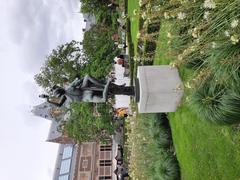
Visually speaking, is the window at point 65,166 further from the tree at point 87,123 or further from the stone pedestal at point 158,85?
the stone pedestal at point 158,85

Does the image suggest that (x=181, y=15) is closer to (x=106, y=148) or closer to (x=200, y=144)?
(x=200, y=144)

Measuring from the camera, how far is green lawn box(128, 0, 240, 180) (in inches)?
272

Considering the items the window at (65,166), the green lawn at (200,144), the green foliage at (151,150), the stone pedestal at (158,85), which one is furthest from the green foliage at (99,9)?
the window at (65,166)

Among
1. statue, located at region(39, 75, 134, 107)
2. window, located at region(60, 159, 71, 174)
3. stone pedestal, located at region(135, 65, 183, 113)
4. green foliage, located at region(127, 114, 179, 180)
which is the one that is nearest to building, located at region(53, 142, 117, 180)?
window, located at region(60, 159, 71, 174)

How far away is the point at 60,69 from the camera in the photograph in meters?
25.7

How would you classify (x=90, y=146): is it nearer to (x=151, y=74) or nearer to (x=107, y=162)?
(x=107, y=162)

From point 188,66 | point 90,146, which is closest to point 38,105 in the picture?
point 90,146

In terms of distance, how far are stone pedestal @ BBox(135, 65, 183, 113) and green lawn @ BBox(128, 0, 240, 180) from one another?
299mm

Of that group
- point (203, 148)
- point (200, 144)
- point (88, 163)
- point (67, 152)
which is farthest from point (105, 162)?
point (203, 148)

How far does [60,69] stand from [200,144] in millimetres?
18179

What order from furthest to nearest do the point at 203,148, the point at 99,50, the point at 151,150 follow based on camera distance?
the point at 99,50 → the point at 151,150 → the point at 203,148

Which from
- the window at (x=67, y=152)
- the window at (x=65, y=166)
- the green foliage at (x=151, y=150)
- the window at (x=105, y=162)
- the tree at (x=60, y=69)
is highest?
the window at (x=67, y=152)

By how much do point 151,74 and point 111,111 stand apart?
16.4 m

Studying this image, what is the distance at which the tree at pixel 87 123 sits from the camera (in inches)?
976
